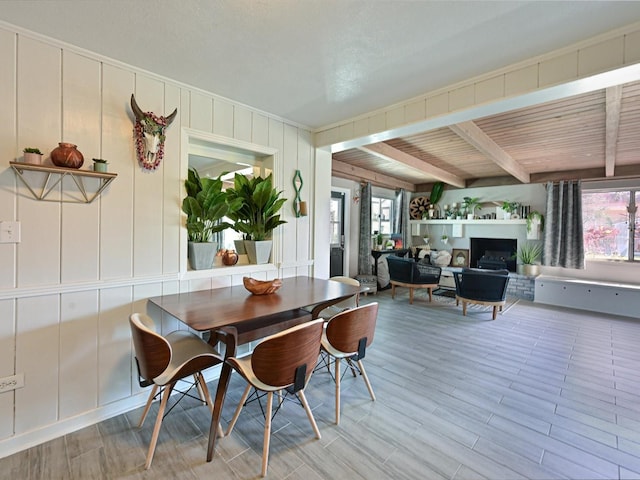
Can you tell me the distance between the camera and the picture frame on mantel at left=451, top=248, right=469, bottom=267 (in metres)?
7.13

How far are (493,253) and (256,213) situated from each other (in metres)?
6.12

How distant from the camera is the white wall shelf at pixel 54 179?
1724 millimetres

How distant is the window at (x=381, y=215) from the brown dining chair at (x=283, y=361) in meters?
5.21

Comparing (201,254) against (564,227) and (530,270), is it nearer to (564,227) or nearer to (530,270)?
(530,270)

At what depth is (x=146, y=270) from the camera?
2230 millimetres

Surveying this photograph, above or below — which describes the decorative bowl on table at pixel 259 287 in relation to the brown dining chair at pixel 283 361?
above

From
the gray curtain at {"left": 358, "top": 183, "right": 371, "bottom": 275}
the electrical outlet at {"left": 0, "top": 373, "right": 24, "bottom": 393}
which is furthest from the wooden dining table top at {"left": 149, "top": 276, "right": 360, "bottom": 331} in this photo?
the gray curtain at {"left": 358, "top": 183, "right": 371, "bottom": 275}

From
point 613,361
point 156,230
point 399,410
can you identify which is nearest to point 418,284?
point 613,361

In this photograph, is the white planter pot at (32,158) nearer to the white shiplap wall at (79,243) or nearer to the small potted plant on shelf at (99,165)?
the white shiplap wall at (79,243)

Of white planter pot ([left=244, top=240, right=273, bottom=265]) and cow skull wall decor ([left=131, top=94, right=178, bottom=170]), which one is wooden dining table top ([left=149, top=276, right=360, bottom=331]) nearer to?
white planter pot ([left=244, top=240, right=273, bottom=265])

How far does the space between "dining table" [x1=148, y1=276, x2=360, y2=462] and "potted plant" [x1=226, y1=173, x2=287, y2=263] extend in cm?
40

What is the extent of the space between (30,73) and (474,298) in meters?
5.37

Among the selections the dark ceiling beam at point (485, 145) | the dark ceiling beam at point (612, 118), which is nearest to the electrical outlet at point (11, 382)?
the dark ceiling beam at point (485, 145)

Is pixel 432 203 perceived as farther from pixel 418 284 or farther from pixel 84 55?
pixel 84 55
